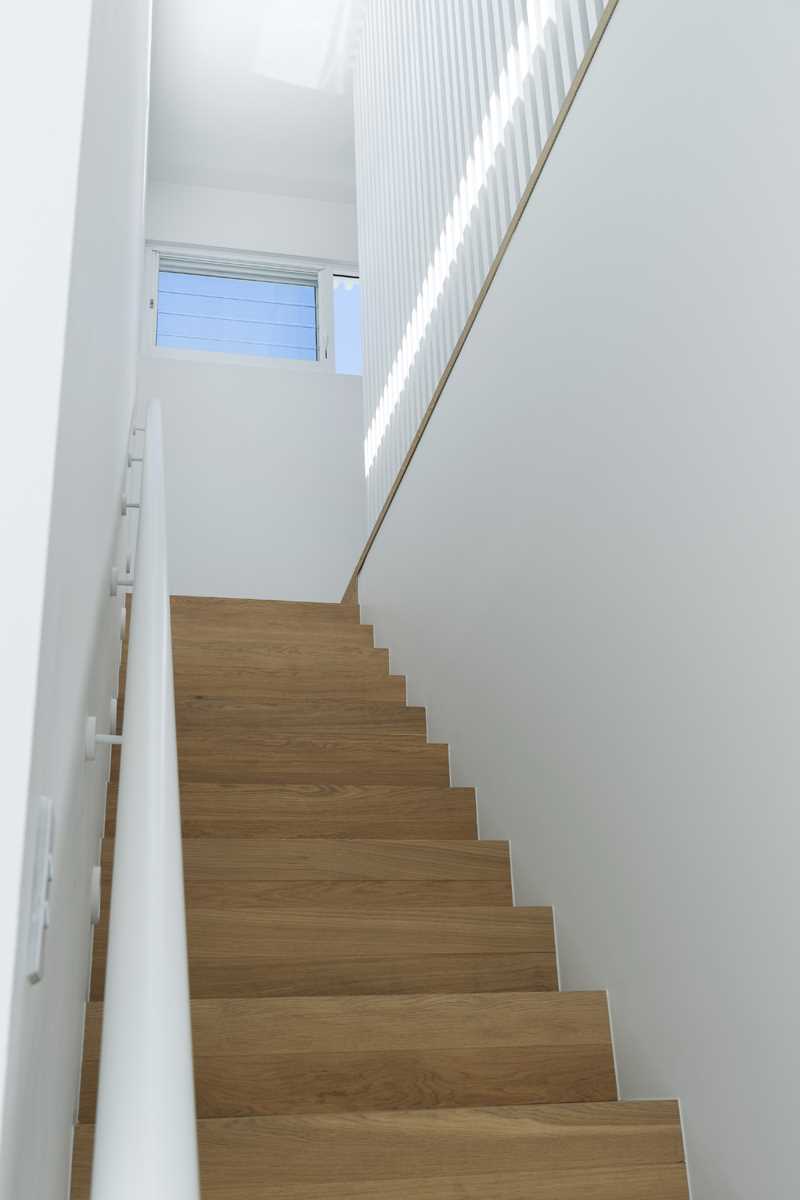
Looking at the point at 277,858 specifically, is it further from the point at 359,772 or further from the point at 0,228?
the point at 0,228

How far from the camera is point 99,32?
1.16 meters

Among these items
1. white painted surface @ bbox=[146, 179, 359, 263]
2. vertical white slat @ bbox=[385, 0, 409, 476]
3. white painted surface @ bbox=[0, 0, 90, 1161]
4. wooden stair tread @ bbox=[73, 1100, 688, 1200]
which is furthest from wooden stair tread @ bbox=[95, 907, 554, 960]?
white painted surface @ bbox=[146, 179, 359, 263]

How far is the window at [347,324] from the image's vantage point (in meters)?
6.25

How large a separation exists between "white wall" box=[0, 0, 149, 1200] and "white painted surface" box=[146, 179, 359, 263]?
16.7 feet

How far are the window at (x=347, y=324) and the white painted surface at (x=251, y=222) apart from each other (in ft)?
0.44

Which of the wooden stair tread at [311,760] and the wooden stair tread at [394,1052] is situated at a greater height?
the wooden stair tread at [311,760]

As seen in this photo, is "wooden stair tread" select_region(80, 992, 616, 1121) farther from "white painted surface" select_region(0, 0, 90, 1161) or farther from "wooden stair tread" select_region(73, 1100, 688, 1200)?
"white painted surface" select_region(0, 0, 90, 1161)

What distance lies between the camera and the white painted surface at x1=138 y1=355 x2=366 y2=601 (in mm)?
5621

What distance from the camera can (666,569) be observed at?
2061mm

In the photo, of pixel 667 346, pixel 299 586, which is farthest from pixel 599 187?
pixel 299 586

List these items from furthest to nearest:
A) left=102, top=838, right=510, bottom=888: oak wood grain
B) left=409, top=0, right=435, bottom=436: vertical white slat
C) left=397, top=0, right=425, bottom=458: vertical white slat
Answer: left=397, top=0, right=425, bottom=458: vertical white slat, left=409, top=0, right=435, bottom=436: vertical white slat, left=102, top=838, right=510, bottom=888: oak wood grain

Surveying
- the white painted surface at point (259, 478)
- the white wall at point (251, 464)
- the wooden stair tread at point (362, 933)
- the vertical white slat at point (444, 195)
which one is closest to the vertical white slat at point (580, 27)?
the vertical white slat at point (444, 195)

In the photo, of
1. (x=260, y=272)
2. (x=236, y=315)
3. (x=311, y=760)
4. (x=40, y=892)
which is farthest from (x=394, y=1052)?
(x=260, y=272)

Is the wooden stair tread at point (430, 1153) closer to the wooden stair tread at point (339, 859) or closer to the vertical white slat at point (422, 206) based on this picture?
the wooden stair tread at point (339, 859)
